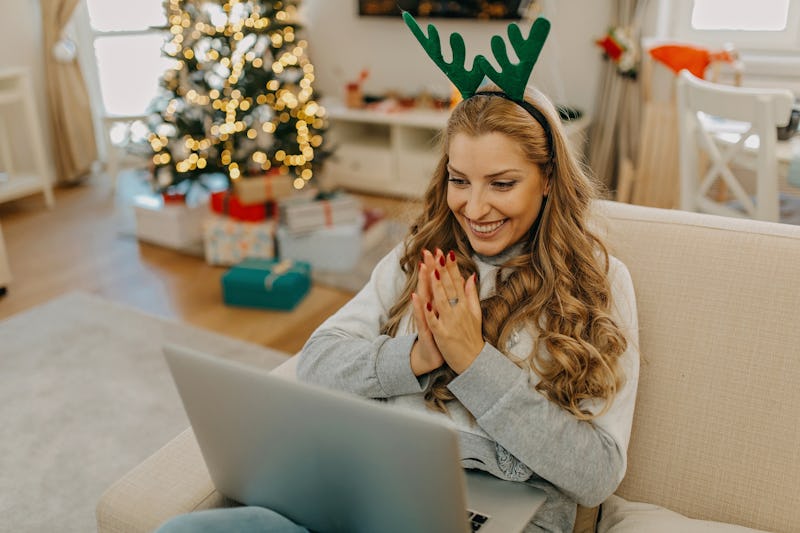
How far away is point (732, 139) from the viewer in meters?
2.45

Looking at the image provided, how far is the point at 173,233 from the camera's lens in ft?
11.3

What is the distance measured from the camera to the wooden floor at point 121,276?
2.79m

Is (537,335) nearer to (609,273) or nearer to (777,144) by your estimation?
(609,273)

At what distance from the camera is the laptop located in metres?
0.78

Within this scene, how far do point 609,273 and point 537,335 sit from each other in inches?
6.7

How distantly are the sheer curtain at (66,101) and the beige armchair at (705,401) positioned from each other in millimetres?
3643

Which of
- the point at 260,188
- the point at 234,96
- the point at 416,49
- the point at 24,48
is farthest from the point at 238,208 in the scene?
the point at 24,48

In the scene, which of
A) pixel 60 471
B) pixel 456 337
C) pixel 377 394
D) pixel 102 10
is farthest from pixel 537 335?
pixel 102 10

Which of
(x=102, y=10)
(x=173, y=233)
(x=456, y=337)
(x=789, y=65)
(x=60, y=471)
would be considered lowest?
(x=60, y=471)

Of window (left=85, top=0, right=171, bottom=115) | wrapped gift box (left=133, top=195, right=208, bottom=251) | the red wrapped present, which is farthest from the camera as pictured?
window (left=85, top=0, right=171, bottom=115)

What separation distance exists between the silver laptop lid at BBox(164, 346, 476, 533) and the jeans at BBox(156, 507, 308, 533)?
18mm

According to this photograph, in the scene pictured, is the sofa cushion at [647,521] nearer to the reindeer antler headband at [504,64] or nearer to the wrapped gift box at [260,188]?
the reindeer antler headband at [504,64]

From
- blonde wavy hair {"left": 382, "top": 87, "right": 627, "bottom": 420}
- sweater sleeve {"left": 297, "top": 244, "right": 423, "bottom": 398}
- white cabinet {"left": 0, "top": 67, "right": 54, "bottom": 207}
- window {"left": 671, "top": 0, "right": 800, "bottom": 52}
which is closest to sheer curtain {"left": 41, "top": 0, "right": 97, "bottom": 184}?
white cabinet {"left": 0, "top": 67, "right": 54, "bottom": 207}

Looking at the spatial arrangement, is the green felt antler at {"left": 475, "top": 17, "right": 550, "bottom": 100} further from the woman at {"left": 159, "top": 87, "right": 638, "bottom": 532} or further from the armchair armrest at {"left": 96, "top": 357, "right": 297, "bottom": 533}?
the armchair armrest at {"left": 96, "top": 357, "right": 297, "bottom": 533}
